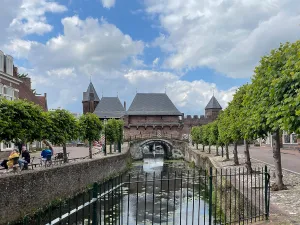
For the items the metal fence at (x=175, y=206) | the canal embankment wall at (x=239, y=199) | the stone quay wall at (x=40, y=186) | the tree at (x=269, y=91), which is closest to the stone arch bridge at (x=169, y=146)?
the metal fence at (x=175, y=206)

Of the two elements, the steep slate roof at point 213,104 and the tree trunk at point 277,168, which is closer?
the tree trunk at point 277,168

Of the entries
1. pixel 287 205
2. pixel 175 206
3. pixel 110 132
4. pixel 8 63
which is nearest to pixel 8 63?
pixel 8 63

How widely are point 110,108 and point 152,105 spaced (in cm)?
889

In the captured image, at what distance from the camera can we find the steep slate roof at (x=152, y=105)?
2418 inches

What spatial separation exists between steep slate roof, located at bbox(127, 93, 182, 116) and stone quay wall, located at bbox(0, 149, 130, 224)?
37676 mm

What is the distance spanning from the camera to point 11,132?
1458 centimetres

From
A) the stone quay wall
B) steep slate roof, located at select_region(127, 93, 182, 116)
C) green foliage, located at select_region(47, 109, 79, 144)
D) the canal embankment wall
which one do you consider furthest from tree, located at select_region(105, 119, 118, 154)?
steep slate roof, located at select_region(127, 93, 182, 116)

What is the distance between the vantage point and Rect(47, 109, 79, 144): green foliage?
1965 cm

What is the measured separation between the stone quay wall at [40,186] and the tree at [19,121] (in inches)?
73.2

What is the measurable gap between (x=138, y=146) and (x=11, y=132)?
133 feet

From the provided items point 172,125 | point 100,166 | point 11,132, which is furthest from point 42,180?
point 172,125

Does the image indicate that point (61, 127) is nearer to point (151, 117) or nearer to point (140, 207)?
point (140, 207)

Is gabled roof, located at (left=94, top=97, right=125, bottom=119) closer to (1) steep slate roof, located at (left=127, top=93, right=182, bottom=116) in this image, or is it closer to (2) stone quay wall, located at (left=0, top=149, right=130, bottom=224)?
(1) steep slate roof, located at (left=127, top=93, right=182, bottom=116)

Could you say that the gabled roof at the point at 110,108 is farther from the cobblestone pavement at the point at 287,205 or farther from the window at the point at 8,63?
the cobblestone pavement at the point at 287,205
